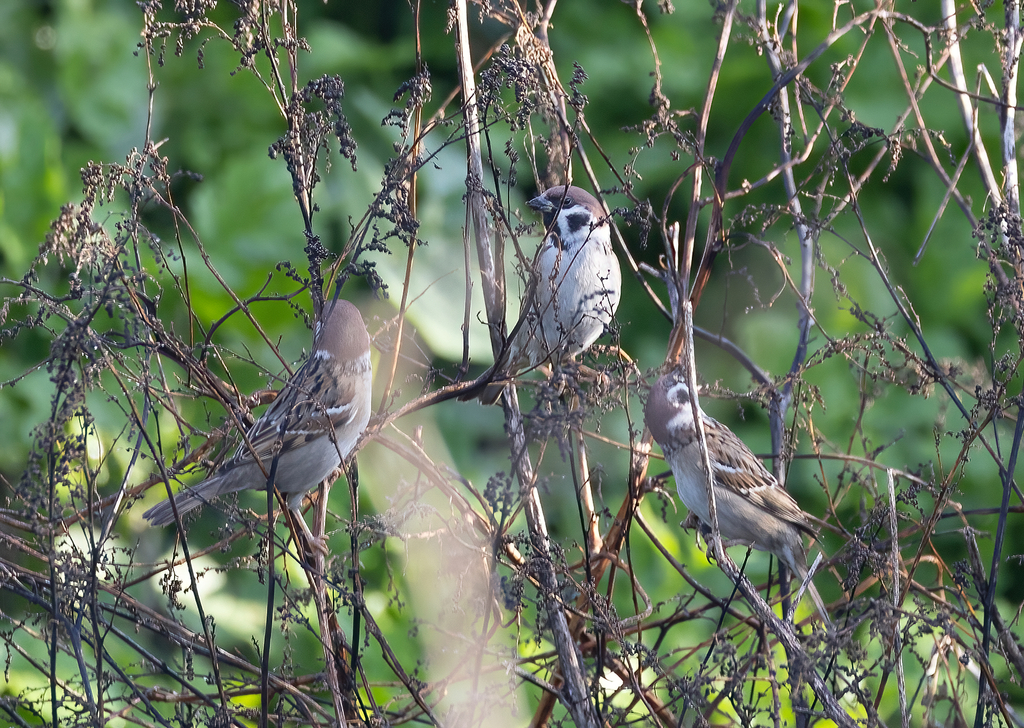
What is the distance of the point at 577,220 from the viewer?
209 centimetres

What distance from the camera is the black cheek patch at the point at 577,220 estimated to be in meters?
2.08

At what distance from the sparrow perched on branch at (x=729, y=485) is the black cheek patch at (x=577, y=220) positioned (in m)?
0.52

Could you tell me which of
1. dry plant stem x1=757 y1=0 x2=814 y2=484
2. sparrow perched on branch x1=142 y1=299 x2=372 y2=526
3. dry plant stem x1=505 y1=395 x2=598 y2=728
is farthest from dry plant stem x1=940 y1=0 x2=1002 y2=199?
sparrow perched on branch x1=142 y1=299 x2=372 y2=526

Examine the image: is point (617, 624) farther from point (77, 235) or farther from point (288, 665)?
point (77, 235)

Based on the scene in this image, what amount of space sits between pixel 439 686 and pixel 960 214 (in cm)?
292

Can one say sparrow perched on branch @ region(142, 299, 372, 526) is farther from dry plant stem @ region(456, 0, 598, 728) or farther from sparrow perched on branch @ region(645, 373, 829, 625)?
sparrow perched on branch @ region(645, 373, 829, 625)

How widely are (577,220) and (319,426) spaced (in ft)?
2.94

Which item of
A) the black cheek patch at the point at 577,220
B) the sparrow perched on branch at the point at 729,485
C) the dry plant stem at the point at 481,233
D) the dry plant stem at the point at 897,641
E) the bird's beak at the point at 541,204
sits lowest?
the dry plant stem at the point at 897,641

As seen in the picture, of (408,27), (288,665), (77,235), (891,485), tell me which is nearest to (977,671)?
(891,485)

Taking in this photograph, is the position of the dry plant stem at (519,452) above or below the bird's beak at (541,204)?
below

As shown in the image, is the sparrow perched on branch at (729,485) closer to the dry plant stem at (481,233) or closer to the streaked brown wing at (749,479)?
the streaked brown wing at (749,479)

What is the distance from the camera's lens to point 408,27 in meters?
3.63

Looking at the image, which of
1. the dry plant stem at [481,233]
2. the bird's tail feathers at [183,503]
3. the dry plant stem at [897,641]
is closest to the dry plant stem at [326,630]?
the bird's tail feathers at [183,503]

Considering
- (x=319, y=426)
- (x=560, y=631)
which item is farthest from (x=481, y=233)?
(x=560, y=631)
